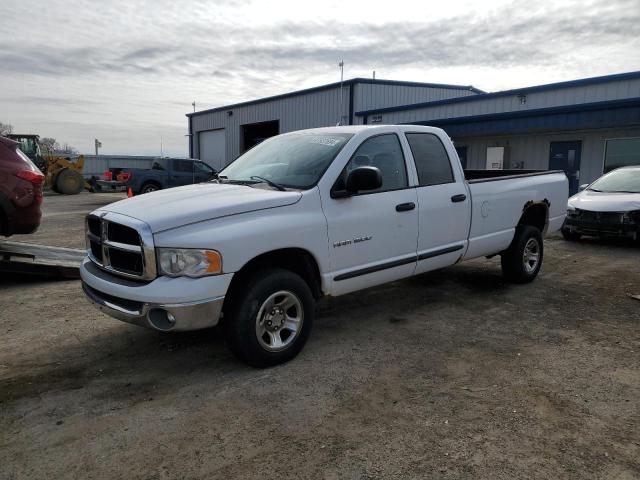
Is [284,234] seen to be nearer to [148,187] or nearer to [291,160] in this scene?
[291,160]

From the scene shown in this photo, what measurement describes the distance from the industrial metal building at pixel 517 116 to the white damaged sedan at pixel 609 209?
3902mm

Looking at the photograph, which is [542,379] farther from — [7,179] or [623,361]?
[7,179]

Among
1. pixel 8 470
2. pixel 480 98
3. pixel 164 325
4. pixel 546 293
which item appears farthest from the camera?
pixel 480 98

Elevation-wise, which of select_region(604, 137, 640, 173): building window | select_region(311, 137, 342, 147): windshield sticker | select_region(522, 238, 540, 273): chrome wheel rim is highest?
select_region(604, 137, 640, 173): building window

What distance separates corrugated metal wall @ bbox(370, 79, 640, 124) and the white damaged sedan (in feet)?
14.2

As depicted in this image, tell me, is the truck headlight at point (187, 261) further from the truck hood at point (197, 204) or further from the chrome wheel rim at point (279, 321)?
the chrome wheel rim at point (279, 321)

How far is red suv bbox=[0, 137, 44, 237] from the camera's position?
627cm

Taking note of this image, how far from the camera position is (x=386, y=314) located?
17.3ft

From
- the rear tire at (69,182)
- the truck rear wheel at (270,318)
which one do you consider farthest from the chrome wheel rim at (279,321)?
the rear tire at (69,182)

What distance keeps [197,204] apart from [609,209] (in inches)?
341

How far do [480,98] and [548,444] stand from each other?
16106 millimetres

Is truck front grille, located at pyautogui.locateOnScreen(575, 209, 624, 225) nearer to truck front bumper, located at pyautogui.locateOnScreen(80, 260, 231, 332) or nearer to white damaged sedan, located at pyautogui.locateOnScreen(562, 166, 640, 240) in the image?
white damaged sedan, located at pyautogui.locateOnScreen(562, 166, 640, 240)

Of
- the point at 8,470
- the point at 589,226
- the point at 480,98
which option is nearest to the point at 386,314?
the point at 8,470

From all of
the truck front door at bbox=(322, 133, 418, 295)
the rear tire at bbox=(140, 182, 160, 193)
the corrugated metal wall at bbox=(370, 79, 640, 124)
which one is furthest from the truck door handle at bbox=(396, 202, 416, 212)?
the rear tire at bbox=(140, 182, 160, 193)
